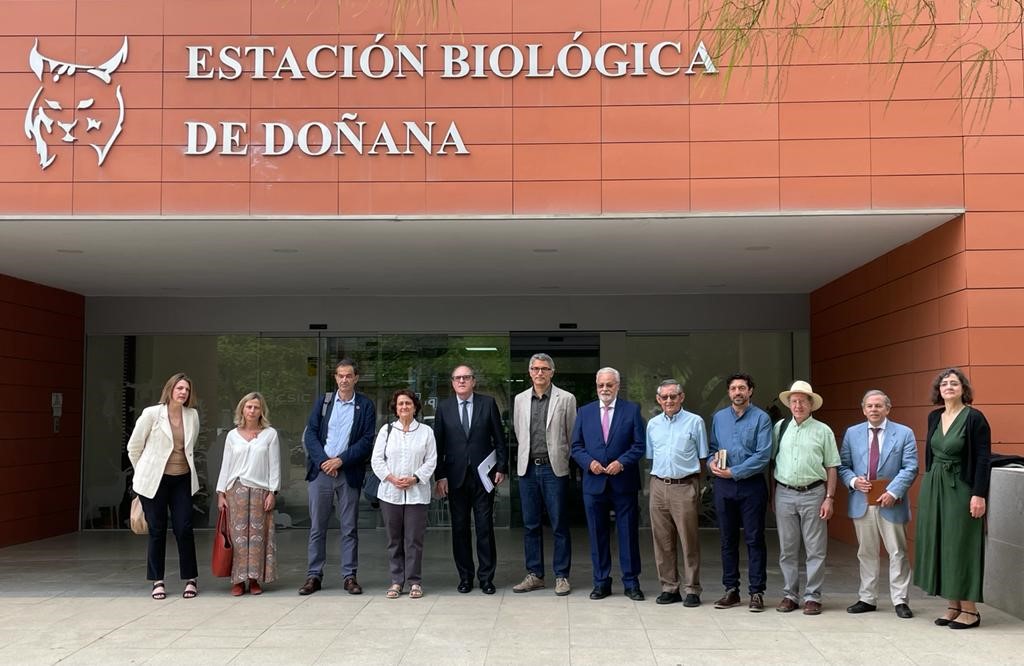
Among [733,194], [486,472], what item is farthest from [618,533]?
[733,194]

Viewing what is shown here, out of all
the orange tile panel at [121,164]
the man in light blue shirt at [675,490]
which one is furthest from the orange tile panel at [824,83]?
the orange tile panel at [121,164]

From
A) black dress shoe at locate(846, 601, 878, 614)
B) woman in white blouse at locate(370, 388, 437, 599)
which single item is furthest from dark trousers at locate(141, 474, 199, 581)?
black dress shoe at locate(846, 601, 878, 614)

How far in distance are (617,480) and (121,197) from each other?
4.50 m

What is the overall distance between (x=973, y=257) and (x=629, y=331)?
17.0 ft

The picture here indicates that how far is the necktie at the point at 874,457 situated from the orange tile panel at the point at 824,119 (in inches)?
95.2

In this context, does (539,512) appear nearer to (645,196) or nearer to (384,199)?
(645,196)

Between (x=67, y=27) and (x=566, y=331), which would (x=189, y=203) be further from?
(x=566, y=331)

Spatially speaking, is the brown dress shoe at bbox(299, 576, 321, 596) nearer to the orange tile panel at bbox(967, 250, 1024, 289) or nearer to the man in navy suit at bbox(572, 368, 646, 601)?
the man in navy suit at bbox(572, 368, 646, 601)

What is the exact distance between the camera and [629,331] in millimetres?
12281

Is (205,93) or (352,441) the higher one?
(205,93)

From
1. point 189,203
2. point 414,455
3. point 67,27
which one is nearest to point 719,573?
point 414,455

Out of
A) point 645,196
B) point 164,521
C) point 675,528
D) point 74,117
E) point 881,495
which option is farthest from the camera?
point 74,117

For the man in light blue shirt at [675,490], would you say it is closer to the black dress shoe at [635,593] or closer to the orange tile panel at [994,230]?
the black dress shoe at [635,593]

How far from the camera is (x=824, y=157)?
25.1 feet
